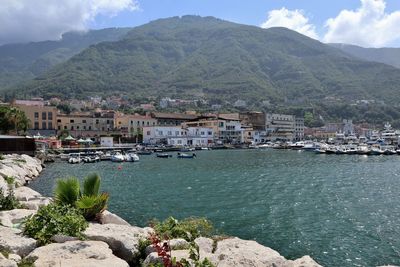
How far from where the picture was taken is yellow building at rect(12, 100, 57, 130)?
117 m

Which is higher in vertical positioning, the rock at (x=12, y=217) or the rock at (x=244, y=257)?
the rock at (x=12, y=217)

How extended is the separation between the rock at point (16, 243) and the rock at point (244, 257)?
490cm

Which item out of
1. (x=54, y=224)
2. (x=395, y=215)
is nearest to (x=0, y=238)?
(x=54, y=224)

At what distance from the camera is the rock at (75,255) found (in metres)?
9.79

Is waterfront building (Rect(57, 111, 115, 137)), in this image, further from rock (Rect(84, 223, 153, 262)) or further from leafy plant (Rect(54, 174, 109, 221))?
rock (Rect(84, 223, 153, 262))

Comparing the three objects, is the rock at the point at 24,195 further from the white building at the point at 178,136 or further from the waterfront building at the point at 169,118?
the waterfront building at the point at 169,118

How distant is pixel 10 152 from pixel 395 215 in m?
55.4

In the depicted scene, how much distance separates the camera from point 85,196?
16.3 m

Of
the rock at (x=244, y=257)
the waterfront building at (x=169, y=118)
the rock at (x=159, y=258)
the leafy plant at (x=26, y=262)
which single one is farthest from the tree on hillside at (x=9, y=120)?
the rock at (x=159, y=258)

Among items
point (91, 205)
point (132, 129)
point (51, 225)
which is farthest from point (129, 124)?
point (51, 225)

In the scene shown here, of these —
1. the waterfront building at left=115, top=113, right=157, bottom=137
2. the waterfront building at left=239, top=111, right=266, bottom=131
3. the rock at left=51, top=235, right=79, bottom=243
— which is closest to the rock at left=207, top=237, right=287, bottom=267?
the rock at left=51, top=235, right=79, bottom=243

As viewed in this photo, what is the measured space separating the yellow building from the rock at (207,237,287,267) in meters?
114

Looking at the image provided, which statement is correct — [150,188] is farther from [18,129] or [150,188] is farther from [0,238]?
[18,129]

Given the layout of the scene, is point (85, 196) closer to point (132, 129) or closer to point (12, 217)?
point (12, 217)
